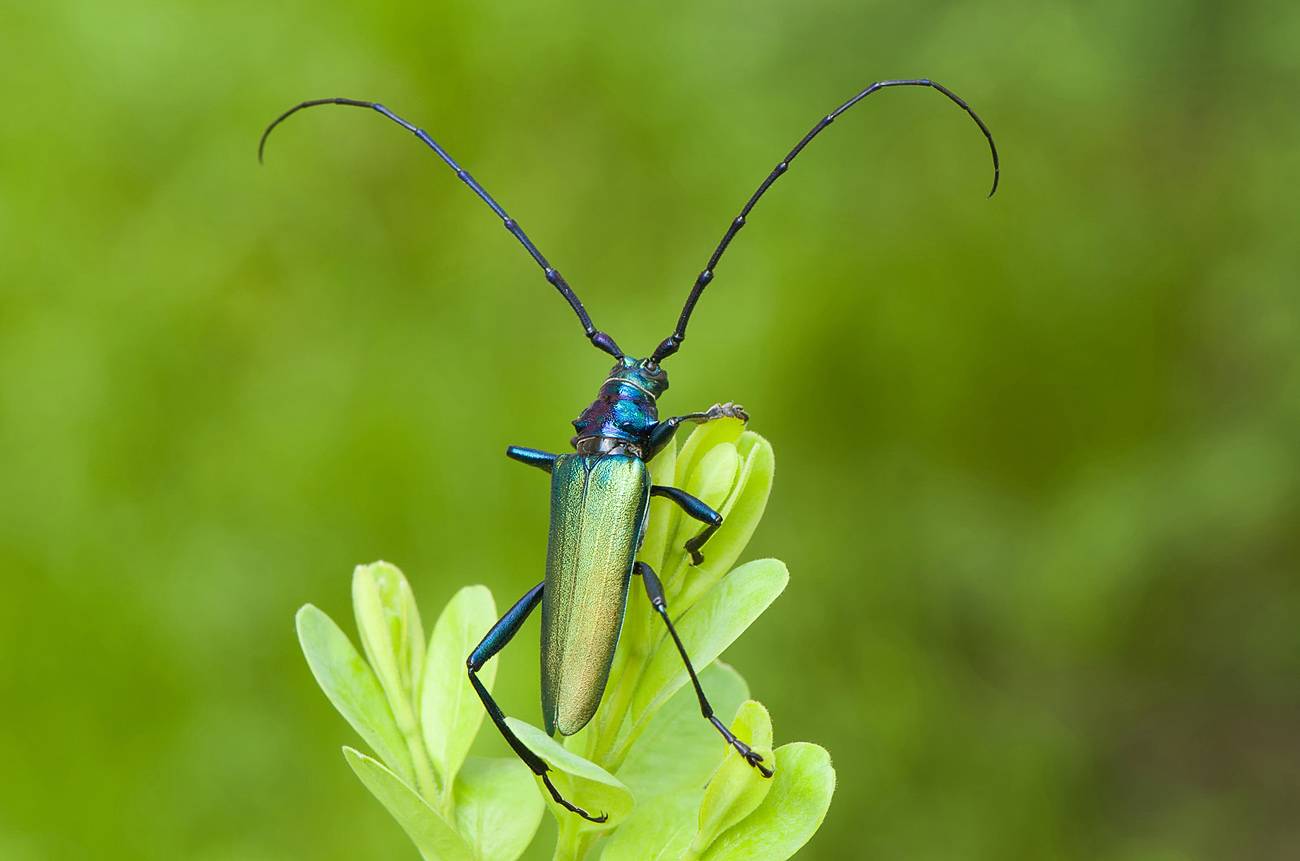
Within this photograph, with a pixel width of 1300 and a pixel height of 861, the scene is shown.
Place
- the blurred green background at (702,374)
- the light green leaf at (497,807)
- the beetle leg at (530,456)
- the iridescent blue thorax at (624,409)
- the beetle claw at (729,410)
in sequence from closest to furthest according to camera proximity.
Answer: the light green leaf at (497,807) < the beetle claw at (729,410) < the iridescent blue thorax at (624,409) < the beetle leg at (530,456) < the blurred green background at (702,374)

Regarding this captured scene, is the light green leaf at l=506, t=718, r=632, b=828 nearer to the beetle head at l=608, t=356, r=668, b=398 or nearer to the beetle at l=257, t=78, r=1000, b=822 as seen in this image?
the beetle at l=257, t=78, r=1000, b=822

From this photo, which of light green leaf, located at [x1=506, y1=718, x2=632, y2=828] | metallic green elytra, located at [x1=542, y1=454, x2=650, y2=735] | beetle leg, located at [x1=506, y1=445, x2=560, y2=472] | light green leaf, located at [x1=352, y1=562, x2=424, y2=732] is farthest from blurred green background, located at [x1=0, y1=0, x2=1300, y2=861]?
light green leaf, located at [x1=506, y1=718, x2=632, y2=828]

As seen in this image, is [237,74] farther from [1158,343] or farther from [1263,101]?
[1263,101]

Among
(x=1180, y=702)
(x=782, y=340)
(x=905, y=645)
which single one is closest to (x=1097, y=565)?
(x=905, y=645)

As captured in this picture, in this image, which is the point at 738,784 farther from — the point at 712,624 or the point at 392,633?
the point at 392,633

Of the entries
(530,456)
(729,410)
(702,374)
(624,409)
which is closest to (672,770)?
(729,410)

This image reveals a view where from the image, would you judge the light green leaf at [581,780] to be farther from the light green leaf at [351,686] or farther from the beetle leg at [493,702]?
the light green leaf at [351,686]

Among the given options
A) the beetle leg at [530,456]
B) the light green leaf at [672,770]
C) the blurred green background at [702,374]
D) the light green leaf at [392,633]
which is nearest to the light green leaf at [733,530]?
the light green leaf at [672,770]
